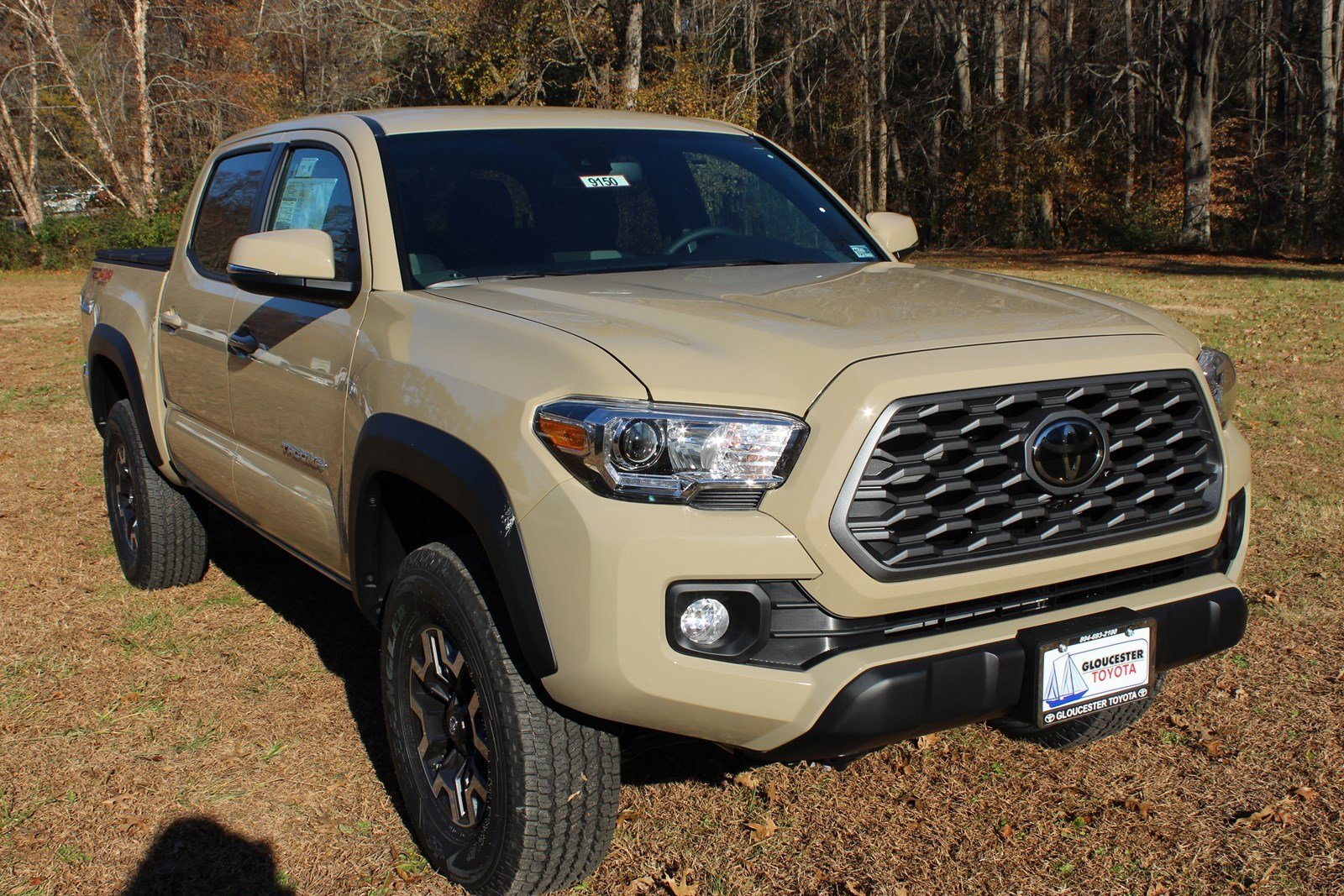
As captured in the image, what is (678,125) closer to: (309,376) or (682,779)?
(309,376)

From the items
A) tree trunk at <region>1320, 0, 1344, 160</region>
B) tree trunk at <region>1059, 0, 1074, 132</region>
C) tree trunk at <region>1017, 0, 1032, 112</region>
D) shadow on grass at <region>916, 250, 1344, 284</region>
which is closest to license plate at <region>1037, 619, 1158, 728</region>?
shadow on grass at <region>916, 250, 1344, 284</region>

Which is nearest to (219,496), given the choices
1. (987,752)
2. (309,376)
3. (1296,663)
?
(309,376)

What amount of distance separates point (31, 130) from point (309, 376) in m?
31.3

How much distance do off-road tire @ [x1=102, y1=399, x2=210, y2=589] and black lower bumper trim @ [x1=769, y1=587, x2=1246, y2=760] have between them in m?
3.52

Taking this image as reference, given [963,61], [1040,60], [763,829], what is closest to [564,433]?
[763,829]

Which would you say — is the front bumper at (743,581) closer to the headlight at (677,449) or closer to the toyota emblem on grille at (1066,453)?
the headlight at (677,449)

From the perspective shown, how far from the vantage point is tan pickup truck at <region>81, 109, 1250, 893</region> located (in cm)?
249

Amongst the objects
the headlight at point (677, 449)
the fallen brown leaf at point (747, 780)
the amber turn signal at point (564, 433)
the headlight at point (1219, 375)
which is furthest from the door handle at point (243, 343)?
the headlight at point (1219, 375)

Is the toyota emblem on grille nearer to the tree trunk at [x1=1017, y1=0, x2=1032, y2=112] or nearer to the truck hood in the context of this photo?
the truck hood

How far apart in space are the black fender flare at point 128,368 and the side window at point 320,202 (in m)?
1.17

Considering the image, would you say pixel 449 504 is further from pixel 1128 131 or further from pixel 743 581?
pixel 1128 131

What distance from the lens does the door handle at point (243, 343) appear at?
3.94 meters

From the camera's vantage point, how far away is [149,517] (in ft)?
17.0

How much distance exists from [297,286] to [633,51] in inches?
1002
